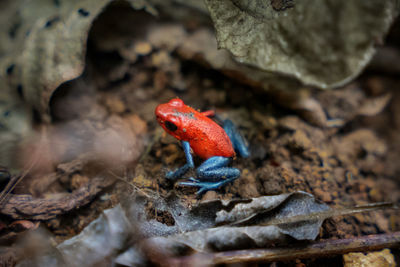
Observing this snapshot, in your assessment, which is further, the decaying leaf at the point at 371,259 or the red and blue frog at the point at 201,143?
the red and blue frog at the point at 201,143

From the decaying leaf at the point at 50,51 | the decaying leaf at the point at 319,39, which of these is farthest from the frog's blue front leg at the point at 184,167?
the decaying leaf at the point at 50,51

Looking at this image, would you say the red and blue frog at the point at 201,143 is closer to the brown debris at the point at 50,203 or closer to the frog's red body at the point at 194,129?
the frog's red body at the point at 194,129

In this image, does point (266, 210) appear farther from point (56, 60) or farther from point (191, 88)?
point (56, 60)

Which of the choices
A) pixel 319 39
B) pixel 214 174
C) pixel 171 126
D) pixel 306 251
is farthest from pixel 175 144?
pixel 319 39

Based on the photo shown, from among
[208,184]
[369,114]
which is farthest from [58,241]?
[369,114]

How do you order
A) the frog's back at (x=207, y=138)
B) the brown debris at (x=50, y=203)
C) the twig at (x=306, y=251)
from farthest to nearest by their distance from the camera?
the frog's back at (x=207, y=138) < the brown debris at (x=50, y=203) < the twig at (x=306, y=251)

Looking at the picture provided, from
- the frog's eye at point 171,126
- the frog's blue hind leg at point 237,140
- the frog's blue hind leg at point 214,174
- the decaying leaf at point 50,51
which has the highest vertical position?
the decaying leaf at point 50,51
